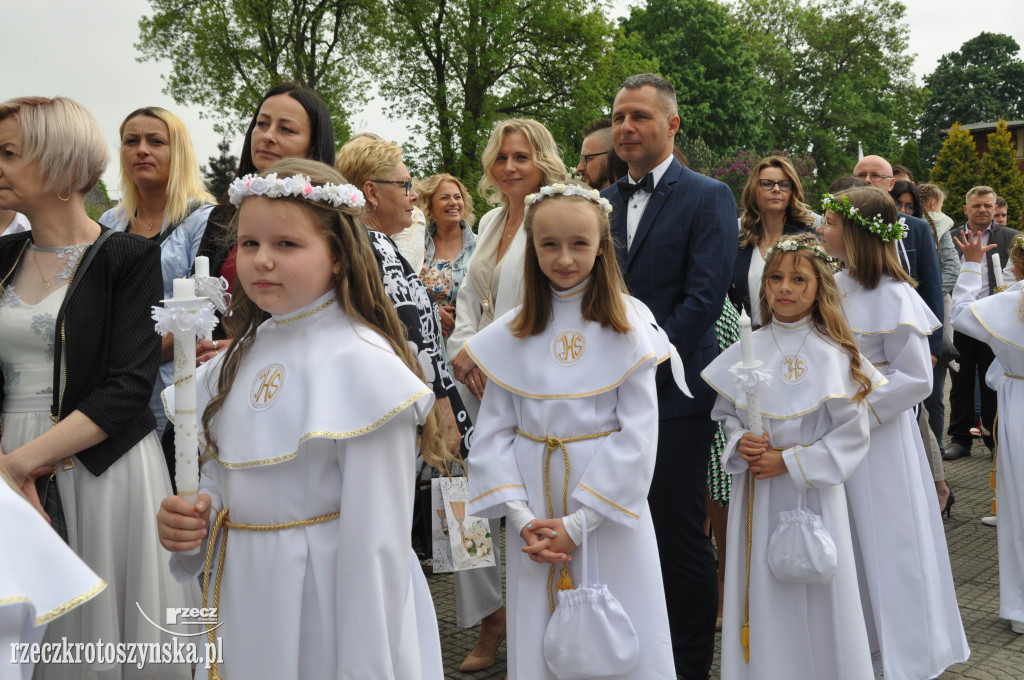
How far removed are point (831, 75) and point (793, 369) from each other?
45650mm

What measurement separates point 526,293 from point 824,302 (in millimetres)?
1430

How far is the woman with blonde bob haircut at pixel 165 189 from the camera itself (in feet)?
13.6

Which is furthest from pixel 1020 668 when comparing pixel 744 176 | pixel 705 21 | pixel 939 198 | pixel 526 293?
pixel 705 21

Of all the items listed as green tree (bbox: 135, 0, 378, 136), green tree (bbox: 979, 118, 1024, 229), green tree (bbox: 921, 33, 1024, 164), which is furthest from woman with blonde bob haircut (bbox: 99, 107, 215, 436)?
green tree (bbox: 921, 33, 1024, 164)

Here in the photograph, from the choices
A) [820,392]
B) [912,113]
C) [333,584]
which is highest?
[912,113]

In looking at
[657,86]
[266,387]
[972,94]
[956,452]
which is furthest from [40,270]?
[972,94]

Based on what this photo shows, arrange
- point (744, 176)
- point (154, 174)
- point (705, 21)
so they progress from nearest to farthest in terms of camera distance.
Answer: point (154, 174), point (744, 176), point (705, 21)

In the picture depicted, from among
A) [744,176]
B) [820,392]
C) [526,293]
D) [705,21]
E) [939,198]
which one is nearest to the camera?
[526,293]

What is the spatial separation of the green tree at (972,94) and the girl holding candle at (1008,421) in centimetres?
5836

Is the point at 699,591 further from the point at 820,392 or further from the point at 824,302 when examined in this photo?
the point at 824,302

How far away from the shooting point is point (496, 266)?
15.3ft

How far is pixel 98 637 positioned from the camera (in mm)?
3160

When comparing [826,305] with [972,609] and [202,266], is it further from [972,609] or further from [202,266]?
[202,266]

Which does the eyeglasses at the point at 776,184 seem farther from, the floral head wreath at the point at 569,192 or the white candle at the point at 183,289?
the white candle at the point at 183,289
